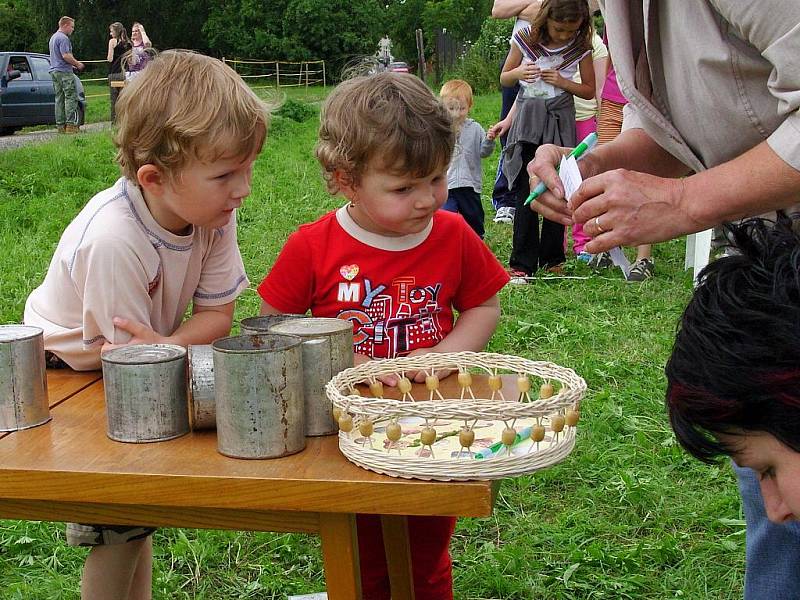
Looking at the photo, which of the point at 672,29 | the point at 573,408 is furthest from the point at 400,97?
the point at 573,408

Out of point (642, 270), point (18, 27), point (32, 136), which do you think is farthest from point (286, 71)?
point (642, 270)

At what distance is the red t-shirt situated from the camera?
2146 mm

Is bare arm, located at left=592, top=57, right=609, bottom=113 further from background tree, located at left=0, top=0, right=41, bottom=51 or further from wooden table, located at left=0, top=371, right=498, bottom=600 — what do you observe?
background tree, located at left=0, top=0, right=41, bottom=51

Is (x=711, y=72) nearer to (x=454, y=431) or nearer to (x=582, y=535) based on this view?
(x=454, y=431)

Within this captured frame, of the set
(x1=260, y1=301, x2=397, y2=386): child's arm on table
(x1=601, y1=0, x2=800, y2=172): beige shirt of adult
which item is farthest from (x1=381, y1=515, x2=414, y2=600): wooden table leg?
(x1=601, y1=0, x2=800, y2=172): beige shirt of adult

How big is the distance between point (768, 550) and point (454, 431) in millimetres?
700

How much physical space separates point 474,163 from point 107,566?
177 inches

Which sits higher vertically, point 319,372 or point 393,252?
point 393,252

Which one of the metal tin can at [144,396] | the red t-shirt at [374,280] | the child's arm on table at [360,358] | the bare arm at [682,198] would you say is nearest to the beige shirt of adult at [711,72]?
the bare arm at [682,198]

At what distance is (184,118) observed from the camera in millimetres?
1875

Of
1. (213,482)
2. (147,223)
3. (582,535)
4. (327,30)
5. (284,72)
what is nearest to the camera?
(213,482)

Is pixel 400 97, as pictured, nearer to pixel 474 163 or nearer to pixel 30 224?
pixel 474 163

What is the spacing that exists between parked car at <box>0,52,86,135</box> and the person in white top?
14178 mm

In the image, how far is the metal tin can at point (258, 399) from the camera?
1.41m
